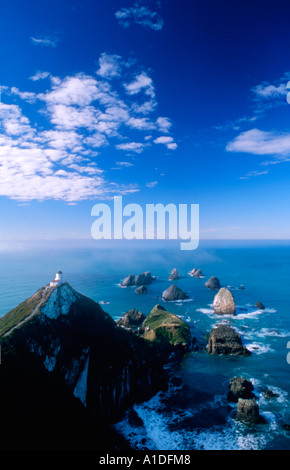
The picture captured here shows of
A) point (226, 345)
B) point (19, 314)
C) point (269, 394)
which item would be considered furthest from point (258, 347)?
point (19, 314)

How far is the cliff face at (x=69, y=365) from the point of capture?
2550 centimetres

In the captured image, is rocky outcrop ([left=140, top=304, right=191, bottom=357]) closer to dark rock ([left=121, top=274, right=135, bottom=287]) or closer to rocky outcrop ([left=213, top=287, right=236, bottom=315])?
rocky outcrop ([left=213, top=287, right=236, bottom=315])

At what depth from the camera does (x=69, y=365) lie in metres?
30.7

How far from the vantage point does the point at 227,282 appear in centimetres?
12156

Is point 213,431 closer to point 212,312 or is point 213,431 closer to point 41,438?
point 41,438

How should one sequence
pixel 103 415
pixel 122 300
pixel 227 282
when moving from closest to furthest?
pixel 103 415
pixel 122 300
pixel 227 282

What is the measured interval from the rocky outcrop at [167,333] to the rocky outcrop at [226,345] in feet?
18.8

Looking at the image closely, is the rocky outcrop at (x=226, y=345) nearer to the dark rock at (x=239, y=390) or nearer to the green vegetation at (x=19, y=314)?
the dark rock at (x=239, y=390)

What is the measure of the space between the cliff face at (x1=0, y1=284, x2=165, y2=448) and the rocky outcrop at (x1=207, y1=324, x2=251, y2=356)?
14.3 meters

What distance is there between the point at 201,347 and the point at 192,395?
17.1 meters

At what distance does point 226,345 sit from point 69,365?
116 feet

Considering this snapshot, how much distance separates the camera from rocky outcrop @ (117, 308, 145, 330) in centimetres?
6538

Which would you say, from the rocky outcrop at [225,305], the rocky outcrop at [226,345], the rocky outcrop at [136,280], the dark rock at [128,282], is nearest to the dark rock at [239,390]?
the rocky outcrop at [226,345]
